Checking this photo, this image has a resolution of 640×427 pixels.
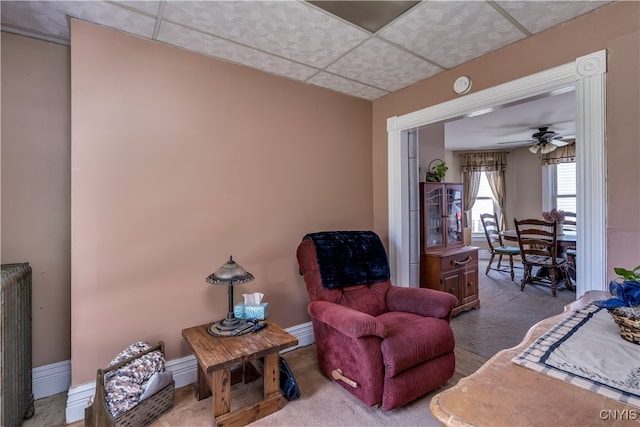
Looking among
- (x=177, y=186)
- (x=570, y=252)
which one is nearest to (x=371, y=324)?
(x=177, y=186)

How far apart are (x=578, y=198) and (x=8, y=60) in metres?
3.54

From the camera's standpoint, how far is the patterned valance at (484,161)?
6.71 m

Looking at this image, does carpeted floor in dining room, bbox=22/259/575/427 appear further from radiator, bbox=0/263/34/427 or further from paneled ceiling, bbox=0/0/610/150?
paneled ceiling, bbox=0/0/610/150

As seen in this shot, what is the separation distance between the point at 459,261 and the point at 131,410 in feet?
10.3

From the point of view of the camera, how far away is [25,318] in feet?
5.77

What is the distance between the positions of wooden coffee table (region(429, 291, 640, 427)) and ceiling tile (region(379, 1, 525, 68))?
179 cm

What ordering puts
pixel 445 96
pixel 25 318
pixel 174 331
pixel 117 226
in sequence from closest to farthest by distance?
pixel 25 318 < pixel 117 226 < pixel 174 331 < pixel 445 96

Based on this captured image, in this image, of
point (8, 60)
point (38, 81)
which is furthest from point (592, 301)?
point (8, 60)

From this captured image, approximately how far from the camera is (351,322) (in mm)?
1745

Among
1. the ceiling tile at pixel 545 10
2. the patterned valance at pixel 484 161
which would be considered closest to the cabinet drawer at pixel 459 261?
the ceiling tile at pixel 545 10

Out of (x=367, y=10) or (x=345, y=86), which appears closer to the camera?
(x=367, y=10)

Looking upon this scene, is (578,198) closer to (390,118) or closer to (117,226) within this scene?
(390,118)

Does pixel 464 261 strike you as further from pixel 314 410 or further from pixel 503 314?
pixel 314 410

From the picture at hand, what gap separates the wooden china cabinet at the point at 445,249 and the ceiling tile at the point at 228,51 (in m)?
1.86
